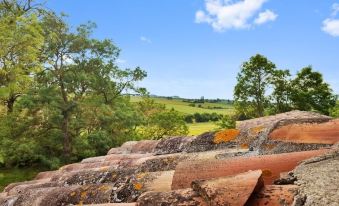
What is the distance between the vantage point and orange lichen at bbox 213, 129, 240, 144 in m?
6.95

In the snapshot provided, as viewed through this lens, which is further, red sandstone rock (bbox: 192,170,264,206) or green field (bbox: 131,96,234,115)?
green field (bbox: 131,96,234,115)

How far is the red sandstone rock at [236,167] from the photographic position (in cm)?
454

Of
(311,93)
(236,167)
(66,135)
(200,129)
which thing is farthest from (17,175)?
(200,129)

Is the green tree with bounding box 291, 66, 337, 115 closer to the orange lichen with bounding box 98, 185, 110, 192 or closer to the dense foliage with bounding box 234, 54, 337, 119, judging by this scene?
the dense foliage with bounding box 234, 54, 337, 119

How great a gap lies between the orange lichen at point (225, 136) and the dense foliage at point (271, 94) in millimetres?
39805

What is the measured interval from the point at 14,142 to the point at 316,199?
37945mm

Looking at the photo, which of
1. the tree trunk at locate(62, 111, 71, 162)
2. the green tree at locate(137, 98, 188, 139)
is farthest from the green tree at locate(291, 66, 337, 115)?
the tree trunk at locate(62, 111, 71, 162)

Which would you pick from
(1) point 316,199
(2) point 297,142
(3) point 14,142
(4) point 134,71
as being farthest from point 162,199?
(4) point 134,71

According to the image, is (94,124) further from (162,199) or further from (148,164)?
(162,199)

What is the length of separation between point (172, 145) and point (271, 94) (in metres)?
41.0

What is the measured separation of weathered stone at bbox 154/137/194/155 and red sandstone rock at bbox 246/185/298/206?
13.0 ft

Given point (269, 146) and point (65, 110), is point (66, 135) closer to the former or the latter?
point (65, 110)

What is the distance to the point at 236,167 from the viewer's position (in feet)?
15.4

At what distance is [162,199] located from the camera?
3793mm
